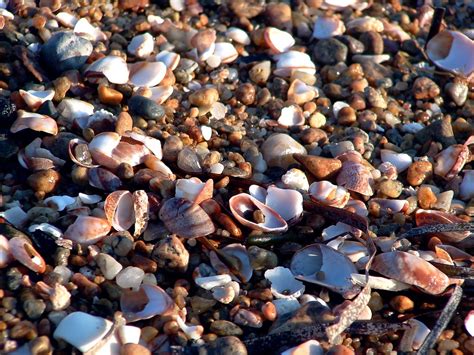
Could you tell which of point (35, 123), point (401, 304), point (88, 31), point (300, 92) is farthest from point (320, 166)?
point (88, 31)

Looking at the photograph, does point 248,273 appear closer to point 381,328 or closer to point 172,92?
point 381,328

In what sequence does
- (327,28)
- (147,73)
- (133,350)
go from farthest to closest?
(327,28)
(147,73)
(133,350)

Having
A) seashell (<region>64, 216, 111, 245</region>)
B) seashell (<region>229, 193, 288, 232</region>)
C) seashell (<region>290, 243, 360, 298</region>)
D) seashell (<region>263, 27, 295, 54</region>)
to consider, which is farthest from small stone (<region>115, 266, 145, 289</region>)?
seashell (<region>263, 27, 295, 54</region>)

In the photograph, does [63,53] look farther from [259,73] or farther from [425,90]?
[425,90]

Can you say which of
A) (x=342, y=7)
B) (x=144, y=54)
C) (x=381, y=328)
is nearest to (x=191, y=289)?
(x=381, y=328)

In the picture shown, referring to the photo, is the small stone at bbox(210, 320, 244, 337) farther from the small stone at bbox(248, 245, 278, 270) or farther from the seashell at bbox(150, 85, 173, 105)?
the seashell at bbox(150, 85, 173, 105)

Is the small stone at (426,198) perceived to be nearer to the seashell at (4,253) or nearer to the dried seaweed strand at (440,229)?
the dried seaweed strand at (440,229)
